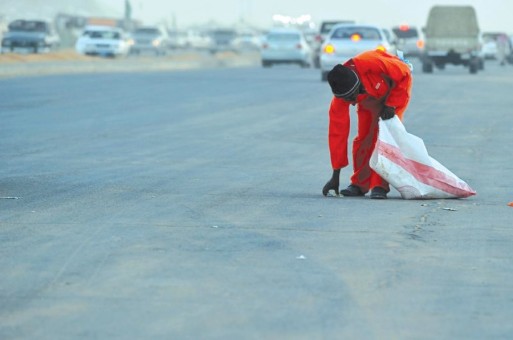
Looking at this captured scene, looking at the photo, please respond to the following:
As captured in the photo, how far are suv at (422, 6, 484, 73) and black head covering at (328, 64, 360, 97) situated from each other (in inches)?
1635

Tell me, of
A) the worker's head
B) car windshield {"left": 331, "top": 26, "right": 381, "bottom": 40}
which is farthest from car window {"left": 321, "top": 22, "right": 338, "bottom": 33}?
the worker's head

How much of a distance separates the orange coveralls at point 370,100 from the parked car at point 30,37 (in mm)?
53370

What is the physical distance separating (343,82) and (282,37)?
1924 inches

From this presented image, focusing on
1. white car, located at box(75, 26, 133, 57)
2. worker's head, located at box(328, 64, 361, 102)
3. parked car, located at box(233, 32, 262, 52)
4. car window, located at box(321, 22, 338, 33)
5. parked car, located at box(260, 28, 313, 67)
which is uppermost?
worker's head, located at box(328, 64, 361, 102)

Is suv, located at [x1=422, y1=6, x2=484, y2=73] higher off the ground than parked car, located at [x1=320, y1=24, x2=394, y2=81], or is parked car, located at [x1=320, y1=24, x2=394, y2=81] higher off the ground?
parked car, located at [x1=320, y1=24, x2=394, y2=81]

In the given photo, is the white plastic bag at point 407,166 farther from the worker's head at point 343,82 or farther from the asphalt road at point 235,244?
the worker's head at point 343,82

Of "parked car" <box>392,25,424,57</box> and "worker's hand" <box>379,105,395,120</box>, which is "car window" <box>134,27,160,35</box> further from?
"worker's hand" <box>379,105,395,120</box>

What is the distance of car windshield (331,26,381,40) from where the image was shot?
4184cm

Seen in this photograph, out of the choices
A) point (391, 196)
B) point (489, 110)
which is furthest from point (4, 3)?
point (391, 196)

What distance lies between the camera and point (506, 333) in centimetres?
654

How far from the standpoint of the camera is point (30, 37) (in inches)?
2579

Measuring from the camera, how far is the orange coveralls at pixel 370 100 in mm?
12211

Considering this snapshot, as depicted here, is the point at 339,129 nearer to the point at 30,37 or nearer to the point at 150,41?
the point at 30,37

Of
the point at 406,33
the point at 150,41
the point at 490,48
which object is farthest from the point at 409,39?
the point at 150,41
